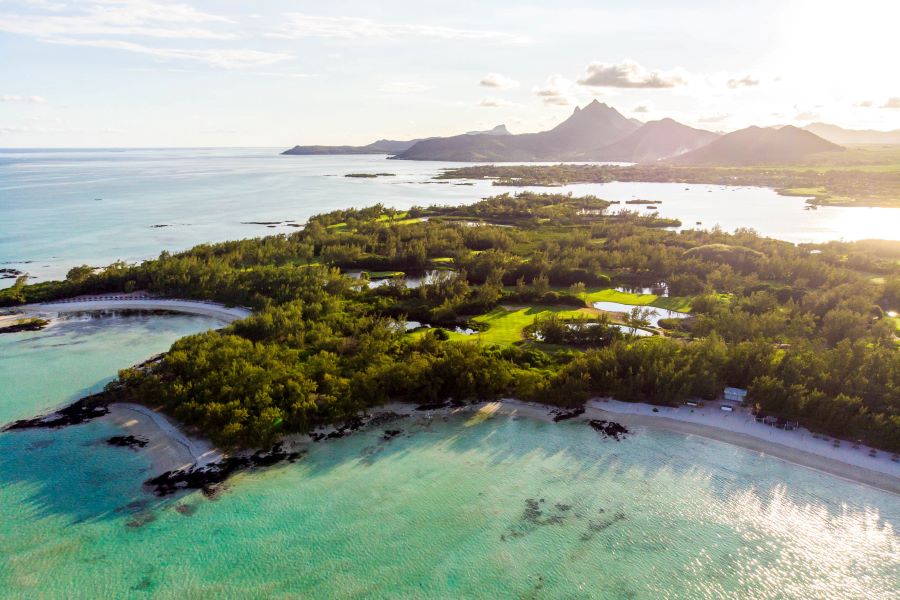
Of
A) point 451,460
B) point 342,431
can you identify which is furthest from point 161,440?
point 451,460

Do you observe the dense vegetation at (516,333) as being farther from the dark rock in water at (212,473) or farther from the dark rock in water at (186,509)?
the dark rock in water at (186,509)

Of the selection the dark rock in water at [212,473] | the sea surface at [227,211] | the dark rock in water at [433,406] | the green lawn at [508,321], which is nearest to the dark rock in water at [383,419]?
the dark rock in water at [433,406]

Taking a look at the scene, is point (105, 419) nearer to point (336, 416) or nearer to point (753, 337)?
point (336, 416)

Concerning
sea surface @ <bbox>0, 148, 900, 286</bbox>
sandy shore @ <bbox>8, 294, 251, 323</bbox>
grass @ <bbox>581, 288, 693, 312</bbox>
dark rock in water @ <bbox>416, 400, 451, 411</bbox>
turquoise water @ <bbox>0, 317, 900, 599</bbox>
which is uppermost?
sea surface @ <bbox>0, 148, 900, 286</bbox>

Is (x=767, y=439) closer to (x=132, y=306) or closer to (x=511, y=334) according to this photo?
(x=511, y=334)

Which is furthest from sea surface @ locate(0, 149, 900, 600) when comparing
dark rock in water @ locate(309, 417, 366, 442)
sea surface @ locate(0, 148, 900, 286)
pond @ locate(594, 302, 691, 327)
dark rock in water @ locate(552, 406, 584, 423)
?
sea surface @ locate(0, 148, 900, 286)

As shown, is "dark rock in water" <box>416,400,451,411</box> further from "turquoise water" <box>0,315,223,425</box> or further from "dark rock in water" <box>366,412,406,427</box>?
"turquoise water" <box>0,315,223,425</box>

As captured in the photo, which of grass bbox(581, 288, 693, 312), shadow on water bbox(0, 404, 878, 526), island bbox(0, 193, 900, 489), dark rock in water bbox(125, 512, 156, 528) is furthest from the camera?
grass bbox(581, 288, 693, 312)
